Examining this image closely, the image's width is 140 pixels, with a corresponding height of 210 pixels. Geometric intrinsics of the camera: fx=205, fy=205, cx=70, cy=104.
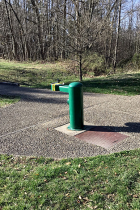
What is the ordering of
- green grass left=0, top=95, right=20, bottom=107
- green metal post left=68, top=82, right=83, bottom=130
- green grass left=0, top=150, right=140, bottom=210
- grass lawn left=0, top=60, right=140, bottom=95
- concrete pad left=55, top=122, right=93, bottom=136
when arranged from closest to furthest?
green grass left=0, top=150, right=140, bottom=210 → green metal post left=68, top=82, right=83, bottom=130 → concrete pad left=55, top=122, right=93, bottom=136 → green grass left=0, top=95, right=20, bottom=107 → grass lawn left=0, top=60, right=140, bottom=95

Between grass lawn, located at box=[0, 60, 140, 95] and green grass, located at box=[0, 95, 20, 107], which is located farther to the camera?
grass lawn, located at box=[0, 60, 140, 95]

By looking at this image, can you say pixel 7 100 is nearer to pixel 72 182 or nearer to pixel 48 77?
pixel 72 182

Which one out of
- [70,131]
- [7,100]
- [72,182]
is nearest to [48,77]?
[7,100]

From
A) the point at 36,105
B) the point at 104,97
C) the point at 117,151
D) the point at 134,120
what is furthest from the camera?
the point at 104,97

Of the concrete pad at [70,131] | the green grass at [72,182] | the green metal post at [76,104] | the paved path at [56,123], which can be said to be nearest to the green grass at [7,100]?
the paved path at [56,123]

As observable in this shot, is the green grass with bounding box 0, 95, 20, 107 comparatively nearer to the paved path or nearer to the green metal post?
the paved path

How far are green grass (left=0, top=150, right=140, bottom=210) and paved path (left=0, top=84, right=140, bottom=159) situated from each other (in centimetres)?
32

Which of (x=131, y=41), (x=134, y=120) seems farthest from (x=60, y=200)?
(x=131, y=41)

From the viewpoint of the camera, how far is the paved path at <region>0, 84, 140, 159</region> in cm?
398

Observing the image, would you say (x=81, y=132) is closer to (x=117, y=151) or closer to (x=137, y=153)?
(x=117, y=151)

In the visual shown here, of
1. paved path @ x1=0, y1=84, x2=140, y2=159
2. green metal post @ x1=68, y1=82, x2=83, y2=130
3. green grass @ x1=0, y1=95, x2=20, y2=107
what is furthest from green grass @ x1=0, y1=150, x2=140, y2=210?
green grass @ x1=0, y1=95, x2=20, y2=107

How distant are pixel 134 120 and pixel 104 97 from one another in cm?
288

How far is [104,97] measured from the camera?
8.22 m

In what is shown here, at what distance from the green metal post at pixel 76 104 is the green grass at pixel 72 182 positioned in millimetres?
1417
